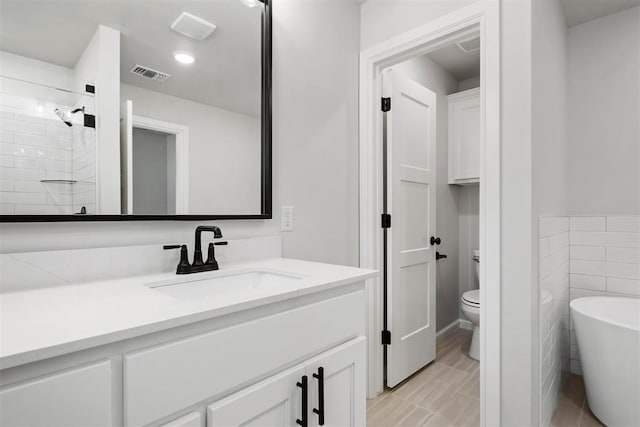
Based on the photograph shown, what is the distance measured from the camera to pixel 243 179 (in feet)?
4.89

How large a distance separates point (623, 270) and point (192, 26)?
9.35ft

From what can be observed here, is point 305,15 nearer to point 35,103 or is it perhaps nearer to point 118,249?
point 35,103

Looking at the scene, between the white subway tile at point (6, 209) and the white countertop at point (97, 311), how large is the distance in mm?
221

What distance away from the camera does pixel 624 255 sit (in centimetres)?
221

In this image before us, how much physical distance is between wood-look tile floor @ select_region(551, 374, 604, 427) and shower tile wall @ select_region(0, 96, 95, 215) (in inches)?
98.4

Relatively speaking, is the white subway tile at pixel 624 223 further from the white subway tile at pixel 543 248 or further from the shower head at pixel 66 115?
the shower head at pixel 66 115

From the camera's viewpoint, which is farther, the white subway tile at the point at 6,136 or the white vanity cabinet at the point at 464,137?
the white vanity cabinet at the point at 464,137

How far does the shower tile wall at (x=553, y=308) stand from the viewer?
Result: 1.66m

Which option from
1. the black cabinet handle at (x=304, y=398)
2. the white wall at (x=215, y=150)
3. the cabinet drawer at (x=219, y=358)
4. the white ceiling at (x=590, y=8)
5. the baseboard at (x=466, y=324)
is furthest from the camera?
the baseboard at (x=466, y=324)

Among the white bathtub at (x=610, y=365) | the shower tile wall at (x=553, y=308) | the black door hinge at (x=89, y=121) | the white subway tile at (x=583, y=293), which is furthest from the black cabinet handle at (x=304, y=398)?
the white subway tile at (x=583, y=293)

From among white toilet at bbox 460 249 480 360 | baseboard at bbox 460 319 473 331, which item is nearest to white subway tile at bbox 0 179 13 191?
white toilet at bbox 460 249 480 360

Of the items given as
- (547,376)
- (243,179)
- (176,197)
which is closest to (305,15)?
(243,179)

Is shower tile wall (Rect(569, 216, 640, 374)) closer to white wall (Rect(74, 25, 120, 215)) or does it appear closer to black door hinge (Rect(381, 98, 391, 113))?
black door hinge (Rect(381, 98, 391, 113))

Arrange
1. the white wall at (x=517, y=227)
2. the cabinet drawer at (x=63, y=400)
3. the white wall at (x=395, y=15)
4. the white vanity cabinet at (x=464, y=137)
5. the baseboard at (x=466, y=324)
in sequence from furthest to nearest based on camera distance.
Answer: the baseboard at (x=466, y=324), the white vanity cabinet at (x=464, y=137), the white wall at (x=395, y=15), the white wall at (x=517, y=227), the cabinet drawer at (x=63, y=400)
